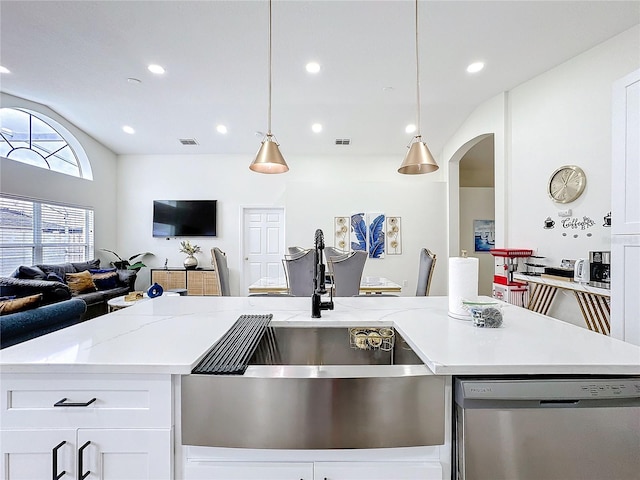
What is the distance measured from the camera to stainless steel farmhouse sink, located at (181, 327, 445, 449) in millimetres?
843

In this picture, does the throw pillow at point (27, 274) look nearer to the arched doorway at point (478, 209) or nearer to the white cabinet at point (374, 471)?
the white cabinet at point (374, 471)

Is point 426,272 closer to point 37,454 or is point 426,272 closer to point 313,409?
point 313,409

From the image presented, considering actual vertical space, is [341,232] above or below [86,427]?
above

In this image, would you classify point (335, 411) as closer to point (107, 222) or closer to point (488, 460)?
point (488, 460)

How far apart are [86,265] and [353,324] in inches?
225

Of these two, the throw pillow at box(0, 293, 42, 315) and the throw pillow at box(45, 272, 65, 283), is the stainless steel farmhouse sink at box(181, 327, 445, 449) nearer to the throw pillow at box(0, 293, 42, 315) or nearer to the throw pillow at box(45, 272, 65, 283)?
the throw pillow at box(0, 293, 42, 315)

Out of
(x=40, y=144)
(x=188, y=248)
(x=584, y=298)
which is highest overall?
(x=40, y=144)

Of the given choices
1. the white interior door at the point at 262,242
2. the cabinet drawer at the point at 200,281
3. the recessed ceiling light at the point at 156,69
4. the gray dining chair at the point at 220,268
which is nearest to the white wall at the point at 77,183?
the cabinet drawer at the point at 200,281

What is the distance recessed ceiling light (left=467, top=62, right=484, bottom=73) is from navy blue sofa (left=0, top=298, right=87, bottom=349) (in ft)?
16.9

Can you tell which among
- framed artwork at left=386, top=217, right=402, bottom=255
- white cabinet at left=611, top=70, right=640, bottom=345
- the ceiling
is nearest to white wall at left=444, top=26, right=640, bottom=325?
the ceiling

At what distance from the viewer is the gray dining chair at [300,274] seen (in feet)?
8.53

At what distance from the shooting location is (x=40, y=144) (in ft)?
15.2

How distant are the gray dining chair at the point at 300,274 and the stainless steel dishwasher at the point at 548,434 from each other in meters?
1.86

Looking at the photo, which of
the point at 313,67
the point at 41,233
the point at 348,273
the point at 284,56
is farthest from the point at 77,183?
the point at 348,273
